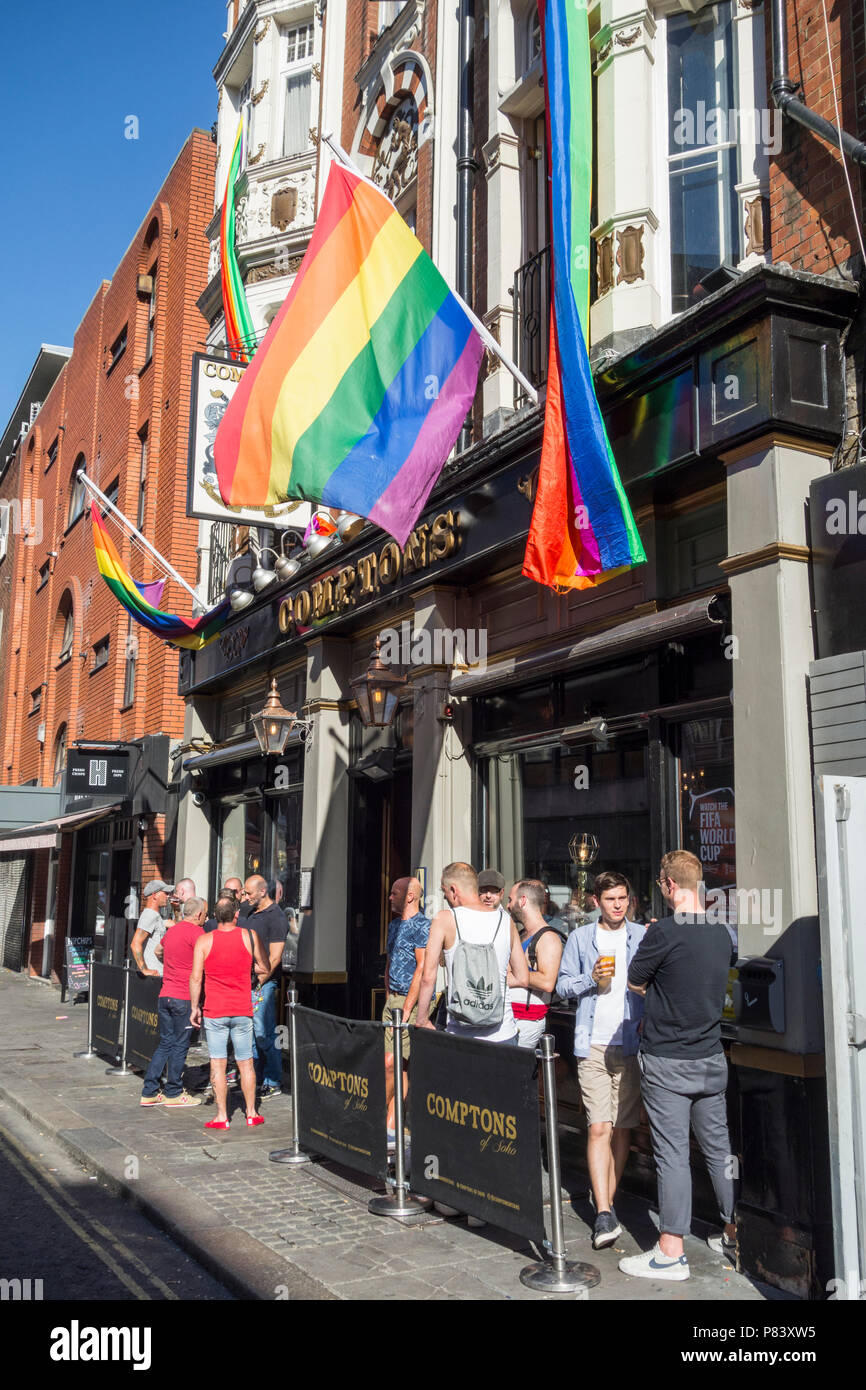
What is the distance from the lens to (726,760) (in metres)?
6.54

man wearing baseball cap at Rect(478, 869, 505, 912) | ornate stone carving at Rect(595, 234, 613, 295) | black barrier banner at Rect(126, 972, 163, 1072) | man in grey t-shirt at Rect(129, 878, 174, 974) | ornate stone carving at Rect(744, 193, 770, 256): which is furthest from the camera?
man in grey t-shirt at Rect(129, 878, 174, 974)

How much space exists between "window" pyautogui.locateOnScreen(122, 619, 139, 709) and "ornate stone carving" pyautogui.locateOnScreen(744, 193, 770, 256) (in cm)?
1387

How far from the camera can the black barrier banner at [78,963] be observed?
18.0 m

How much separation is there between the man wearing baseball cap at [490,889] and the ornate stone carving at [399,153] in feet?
25.1

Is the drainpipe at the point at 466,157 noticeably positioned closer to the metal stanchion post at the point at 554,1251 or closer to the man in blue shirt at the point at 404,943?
the man in blue shirt at the point at 404,943

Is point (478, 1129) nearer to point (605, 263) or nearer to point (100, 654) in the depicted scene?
point (605, 263)

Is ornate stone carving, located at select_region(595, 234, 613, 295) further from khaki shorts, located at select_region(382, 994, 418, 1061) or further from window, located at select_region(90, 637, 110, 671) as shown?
window, located at select_region(90, 637, 110, 671)

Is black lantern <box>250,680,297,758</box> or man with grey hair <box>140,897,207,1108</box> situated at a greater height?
black lantern <box>250,680,297,758</box>

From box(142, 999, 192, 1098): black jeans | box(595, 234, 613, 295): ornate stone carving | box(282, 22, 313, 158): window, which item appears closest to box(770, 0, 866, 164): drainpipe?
box(595, 234, 613, 295): ornate stone carving

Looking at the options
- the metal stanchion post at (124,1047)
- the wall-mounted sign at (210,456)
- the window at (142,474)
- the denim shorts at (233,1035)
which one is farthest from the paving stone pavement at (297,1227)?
the window at (142,474)

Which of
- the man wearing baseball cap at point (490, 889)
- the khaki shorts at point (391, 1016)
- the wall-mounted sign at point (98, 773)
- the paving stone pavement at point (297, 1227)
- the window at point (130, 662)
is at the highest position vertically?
the window at point (130, 662)

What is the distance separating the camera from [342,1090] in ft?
22.4

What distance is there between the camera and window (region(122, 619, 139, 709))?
61.3 feet
